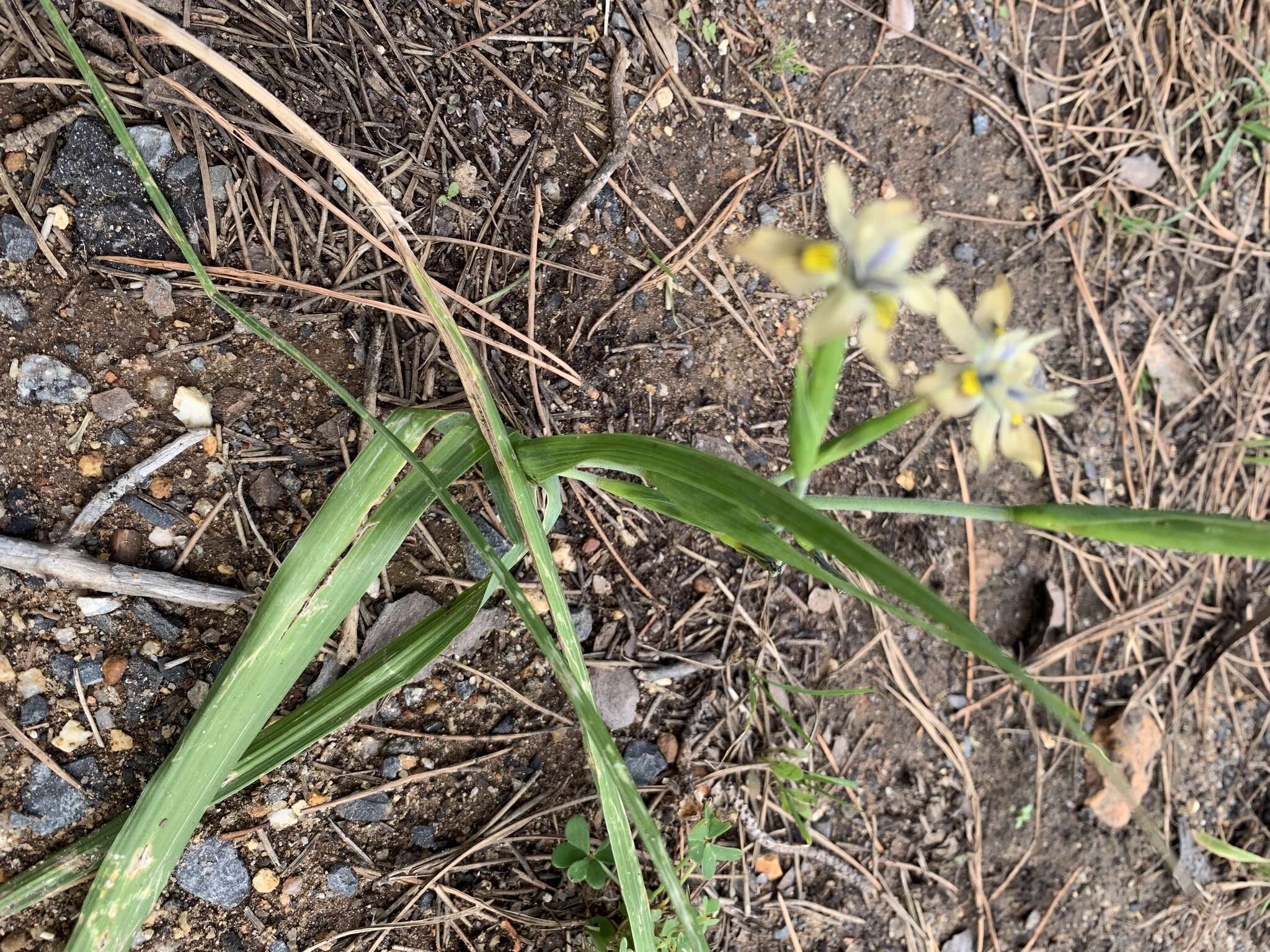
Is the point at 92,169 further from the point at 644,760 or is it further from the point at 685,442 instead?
the point at 644,760

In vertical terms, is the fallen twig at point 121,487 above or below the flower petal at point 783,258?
below

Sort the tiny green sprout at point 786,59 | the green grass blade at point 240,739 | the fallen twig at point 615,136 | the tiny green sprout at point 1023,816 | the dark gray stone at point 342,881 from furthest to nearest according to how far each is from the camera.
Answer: the tiny green sprout at point 1023,816
the tiny green sprout at point 786,59
the fallen twig at point 615,136
the dark gray stone at point 342,881
the green grass blade at point 240,739

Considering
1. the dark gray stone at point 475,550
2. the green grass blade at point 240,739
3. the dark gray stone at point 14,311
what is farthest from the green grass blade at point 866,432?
the dark gray stone at point 14,311

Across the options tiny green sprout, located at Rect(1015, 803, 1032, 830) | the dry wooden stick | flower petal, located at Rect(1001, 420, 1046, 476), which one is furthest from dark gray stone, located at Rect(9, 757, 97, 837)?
tiny green sprout, located at Rect(1015, 803, 1032, 830)

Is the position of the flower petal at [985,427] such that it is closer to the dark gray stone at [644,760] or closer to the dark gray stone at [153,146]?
the dark gray stone at [644,760]

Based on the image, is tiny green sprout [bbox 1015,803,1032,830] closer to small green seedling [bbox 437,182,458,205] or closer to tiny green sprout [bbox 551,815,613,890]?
tiny green sprout [bbox 551,815,613,890]
